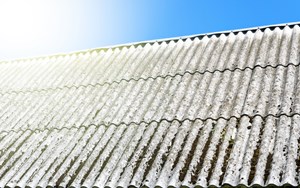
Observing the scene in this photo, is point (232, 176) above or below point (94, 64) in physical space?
below

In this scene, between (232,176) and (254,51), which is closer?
(232,176)

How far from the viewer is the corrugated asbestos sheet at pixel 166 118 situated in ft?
11.6

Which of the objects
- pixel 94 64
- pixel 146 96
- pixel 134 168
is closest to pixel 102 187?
pixel 134 168

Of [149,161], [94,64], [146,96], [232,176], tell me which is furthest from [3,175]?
[94,64]

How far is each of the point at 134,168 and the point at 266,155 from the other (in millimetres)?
1208

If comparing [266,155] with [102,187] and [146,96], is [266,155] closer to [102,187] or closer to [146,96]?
[102,187]

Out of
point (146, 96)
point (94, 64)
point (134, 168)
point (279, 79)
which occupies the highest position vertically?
point (94, 64)

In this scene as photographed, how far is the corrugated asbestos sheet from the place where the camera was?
11.6 feet

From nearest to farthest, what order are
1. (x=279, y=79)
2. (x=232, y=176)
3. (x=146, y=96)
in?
1. (x=232, y=176)
2. (x=279, y=79)
3. (x=146, y=96)

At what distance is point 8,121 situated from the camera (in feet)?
18.2

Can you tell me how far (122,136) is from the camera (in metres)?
4.39

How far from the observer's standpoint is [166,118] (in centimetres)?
448

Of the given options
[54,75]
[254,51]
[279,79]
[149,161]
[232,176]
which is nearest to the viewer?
[232,176]

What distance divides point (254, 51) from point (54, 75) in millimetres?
3378
